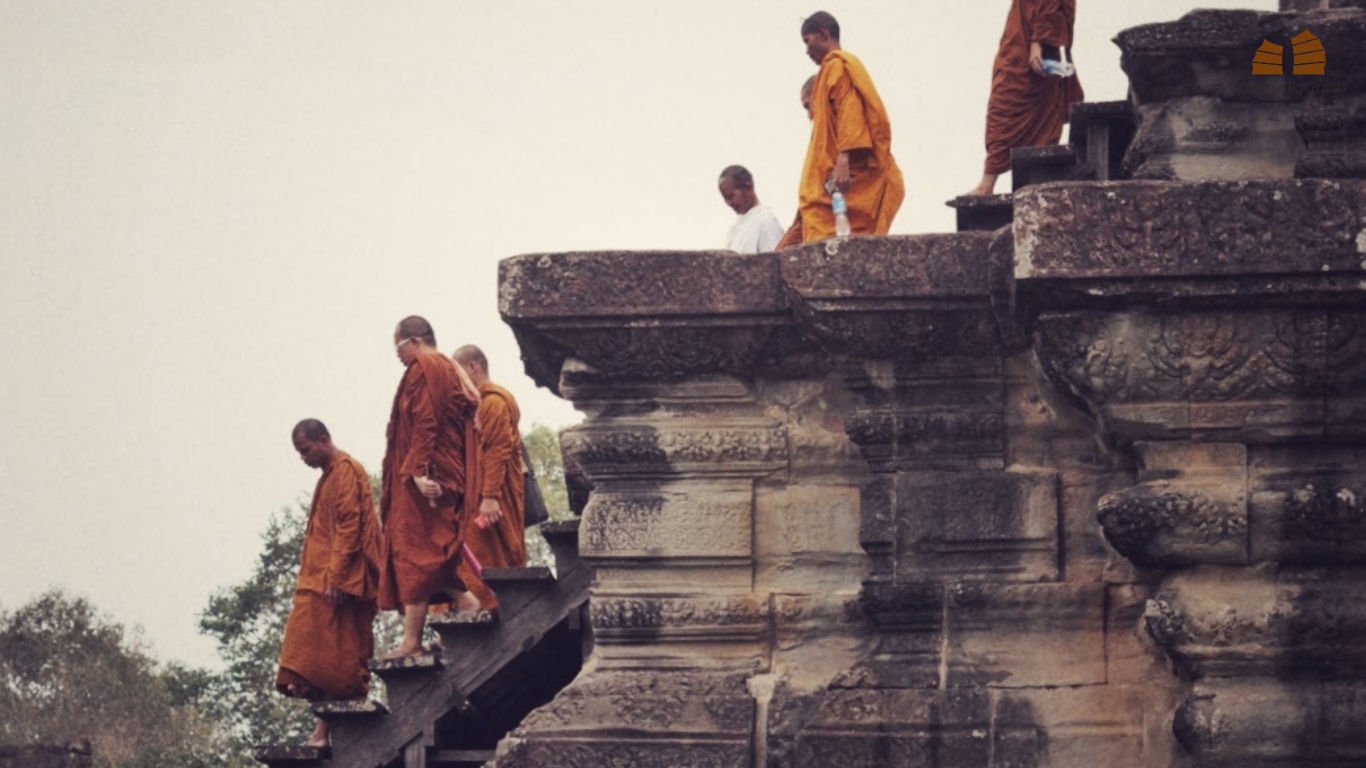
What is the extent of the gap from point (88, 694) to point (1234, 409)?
33520 mm

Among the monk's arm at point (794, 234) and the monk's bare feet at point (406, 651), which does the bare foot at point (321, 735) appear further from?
the monk's arm at point (794, 234)

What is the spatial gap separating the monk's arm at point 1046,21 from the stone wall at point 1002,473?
2739 mm

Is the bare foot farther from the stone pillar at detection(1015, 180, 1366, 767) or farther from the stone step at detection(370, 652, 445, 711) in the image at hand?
the stone pillar at detection(1015, 180, 1366, 767)

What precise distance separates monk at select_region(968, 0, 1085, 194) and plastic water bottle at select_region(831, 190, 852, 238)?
61 cm

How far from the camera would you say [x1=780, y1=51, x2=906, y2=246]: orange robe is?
9273mm

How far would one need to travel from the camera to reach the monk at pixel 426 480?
10.4 meters

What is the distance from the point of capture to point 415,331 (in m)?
10.9

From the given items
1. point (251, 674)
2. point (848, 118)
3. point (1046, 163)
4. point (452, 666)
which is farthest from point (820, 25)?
point (251, 674)

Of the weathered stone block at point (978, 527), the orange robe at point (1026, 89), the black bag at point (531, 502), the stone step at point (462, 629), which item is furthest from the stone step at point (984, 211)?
the black bag at point (531, 502)

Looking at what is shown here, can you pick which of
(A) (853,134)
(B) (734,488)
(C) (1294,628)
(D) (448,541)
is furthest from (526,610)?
(C) (1294,628)

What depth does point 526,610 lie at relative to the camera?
428 inches

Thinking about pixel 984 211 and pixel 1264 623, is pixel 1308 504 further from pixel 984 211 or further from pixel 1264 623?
pixel 984 211

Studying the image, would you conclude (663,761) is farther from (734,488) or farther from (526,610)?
(526,610)

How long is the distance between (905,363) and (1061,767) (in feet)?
3.74
